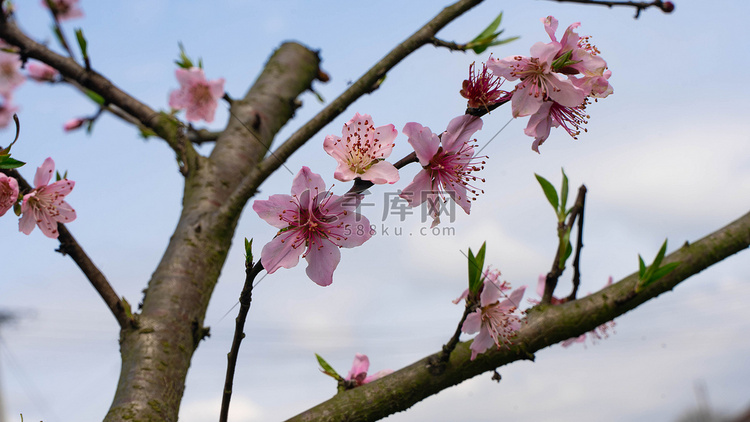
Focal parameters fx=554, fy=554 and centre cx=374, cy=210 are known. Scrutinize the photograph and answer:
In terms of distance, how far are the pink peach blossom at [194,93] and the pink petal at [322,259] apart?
7.55ft

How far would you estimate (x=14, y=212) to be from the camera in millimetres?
1525

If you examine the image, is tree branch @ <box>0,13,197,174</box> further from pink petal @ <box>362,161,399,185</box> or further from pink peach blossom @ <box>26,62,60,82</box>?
pink petal @ <box>362,161,399,185</box>

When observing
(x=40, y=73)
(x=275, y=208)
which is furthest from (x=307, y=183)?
(x=40, y=73)

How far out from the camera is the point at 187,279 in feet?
6.28

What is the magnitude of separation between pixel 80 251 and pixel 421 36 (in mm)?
1338

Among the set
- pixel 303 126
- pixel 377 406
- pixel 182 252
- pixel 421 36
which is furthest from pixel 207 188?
pixel 377 406

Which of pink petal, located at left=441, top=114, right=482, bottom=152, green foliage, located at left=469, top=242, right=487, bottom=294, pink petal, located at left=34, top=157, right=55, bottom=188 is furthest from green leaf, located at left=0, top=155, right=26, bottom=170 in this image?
green foliage, located at left=469, top=242, right=487, bottom=294

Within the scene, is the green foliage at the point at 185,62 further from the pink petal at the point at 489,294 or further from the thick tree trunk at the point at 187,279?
the pink petal at the point at 489,294

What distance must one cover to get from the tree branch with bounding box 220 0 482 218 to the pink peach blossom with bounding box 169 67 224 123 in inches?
55.9

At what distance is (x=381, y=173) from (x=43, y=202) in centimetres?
124

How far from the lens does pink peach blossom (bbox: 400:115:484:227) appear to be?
3.69ft

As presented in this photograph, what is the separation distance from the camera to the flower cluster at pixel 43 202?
1497mm

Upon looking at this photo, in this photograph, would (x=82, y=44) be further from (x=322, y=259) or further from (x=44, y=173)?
(x=322, y=259)

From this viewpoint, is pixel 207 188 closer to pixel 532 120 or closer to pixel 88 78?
pixel 88 78
